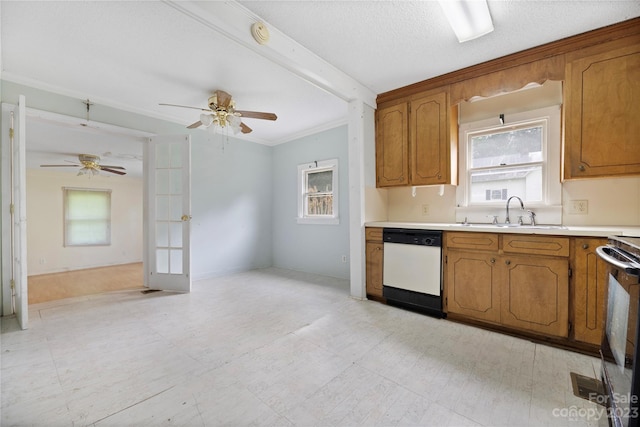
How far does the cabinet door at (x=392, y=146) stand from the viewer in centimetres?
315

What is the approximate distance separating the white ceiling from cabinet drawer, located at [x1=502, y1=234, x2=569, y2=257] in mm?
1755

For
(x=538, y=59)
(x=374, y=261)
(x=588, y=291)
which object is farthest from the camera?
(x=374, y=261)

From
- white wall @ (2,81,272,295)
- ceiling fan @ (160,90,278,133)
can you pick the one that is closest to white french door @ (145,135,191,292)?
white wall @ (2,81,272,295)

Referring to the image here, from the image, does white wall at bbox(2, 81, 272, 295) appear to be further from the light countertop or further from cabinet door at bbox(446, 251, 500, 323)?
cabinet door at bbox(446, 251, 500, 323)

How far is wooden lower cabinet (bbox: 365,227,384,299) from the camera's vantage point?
309 cm

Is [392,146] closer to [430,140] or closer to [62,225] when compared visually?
[430,140]

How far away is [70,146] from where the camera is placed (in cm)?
464

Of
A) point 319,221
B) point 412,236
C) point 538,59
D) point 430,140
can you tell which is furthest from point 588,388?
point 319,221

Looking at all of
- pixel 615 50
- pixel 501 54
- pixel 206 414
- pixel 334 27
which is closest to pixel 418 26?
pixel 334 27

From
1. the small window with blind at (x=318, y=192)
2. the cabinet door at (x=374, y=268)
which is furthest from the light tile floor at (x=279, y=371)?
the small window with blind at (x=318, y=192)

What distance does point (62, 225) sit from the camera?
20.9 ft

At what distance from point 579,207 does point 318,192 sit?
348 centimetres

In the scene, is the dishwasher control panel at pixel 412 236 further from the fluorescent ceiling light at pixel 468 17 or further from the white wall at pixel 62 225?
the white wall at pixel 62 225

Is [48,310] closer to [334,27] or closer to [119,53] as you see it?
[119,53]
